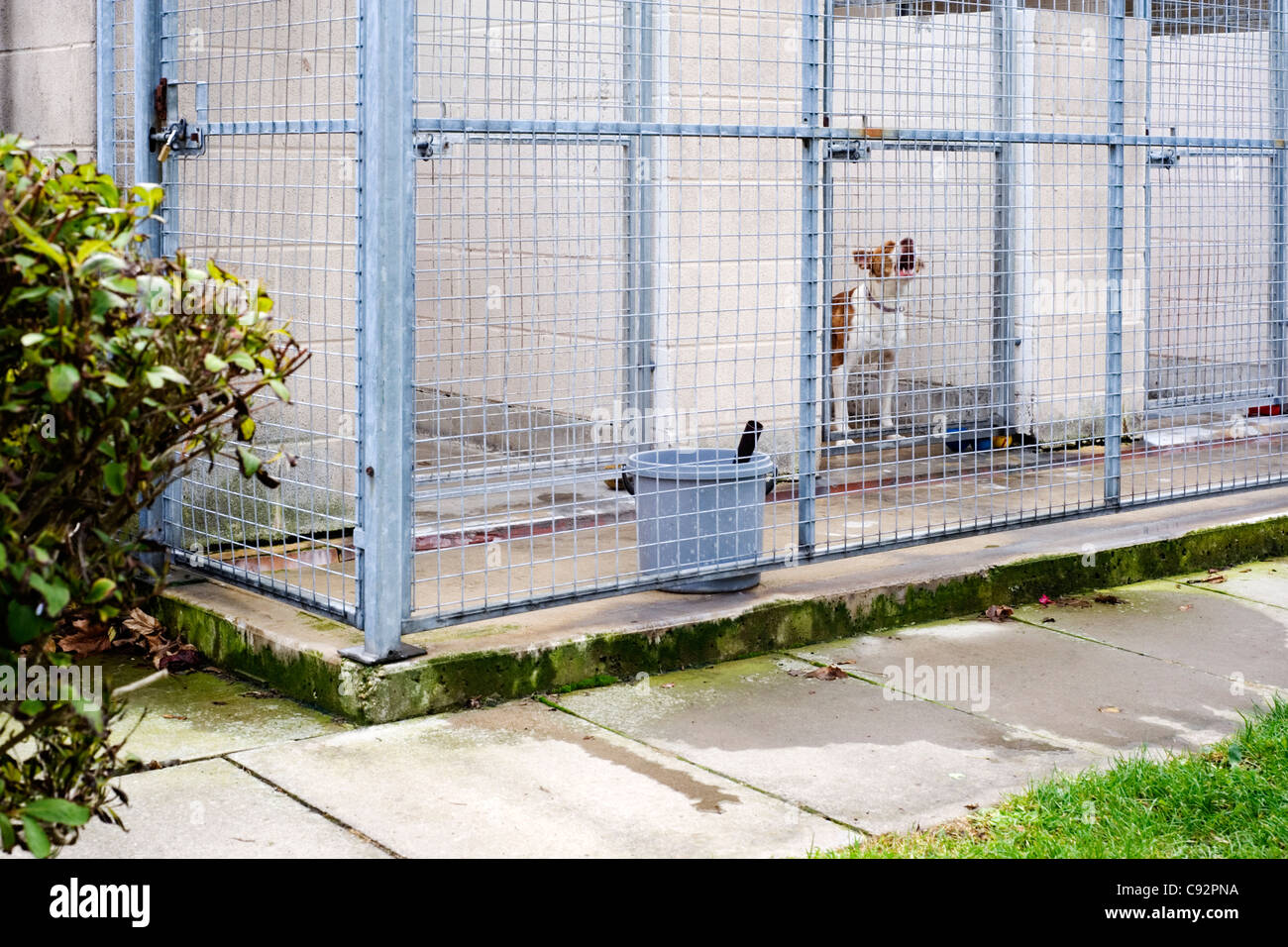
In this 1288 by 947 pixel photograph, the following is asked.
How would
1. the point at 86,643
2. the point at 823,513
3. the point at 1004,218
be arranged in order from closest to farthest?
the point at 86,643, the point at 823,513, the point at 1004,218

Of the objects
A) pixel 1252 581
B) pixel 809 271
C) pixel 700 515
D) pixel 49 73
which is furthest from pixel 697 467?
pixel 49 73

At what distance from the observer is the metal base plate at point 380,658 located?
462cm

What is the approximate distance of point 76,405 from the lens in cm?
236

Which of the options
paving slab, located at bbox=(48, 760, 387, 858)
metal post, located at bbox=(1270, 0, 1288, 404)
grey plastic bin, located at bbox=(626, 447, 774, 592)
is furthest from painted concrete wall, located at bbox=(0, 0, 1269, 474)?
paving slab, located at bbox=(48, 760, 387, 858)

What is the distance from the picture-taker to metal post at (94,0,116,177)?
5.68 meters

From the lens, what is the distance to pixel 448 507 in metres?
6.94

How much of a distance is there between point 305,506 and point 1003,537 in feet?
9.55

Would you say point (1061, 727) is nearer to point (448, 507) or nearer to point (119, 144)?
point (448, 507)

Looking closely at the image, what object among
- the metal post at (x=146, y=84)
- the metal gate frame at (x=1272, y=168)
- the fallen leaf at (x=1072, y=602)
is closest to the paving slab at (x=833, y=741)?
the fallen leaf at (x=1072, y=602)

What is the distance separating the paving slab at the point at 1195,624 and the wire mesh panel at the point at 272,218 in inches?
109

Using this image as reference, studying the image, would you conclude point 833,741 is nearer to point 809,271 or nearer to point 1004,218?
point 809,271

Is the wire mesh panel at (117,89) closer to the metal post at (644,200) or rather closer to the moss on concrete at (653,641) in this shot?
the moss on concrete at (653,641)

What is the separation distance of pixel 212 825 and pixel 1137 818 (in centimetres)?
230
